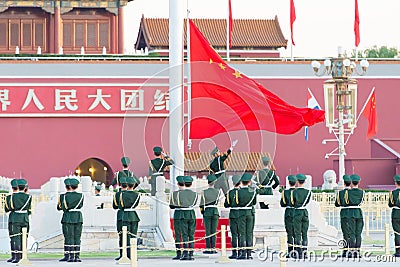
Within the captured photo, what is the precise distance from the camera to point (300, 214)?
55.2ft

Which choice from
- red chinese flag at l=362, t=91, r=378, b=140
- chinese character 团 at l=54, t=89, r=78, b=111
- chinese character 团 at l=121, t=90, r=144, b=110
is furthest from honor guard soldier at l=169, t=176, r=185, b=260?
chinese character 团 at l=54, t=89, r=78, b=111

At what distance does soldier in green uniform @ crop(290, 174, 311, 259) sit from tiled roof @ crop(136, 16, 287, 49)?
22211 millimetres

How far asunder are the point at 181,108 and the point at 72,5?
1901cm

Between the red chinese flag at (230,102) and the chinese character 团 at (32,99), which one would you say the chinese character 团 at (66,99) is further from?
the red chinese flag at (230,102)

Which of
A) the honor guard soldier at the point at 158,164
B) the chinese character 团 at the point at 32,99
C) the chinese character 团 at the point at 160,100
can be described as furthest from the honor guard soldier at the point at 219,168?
the chinese character 团 at the point at 32,99

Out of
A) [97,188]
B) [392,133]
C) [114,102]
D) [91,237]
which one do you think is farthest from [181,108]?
[392,133]

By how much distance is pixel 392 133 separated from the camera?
3375 cm

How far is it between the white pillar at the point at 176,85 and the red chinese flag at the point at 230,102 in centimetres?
31

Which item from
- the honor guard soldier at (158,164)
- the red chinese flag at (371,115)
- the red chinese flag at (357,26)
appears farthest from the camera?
the red chinese flag at (357,26)

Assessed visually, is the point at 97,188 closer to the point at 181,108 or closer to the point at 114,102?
the point at 181,108

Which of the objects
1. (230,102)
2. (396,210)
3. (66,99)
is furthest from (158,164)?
(66,99)

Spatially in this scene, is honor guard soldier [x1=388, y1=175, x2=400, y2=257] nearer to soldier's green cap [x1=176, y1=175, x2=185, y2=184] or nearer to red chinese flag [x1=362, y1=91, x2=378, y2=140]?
soldier's green cap [x1=176, y1=175, x2=185, y2=184]

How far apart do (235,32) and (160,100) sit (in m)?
8.10

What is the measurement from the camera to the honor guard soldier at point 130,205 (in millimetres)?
16531
